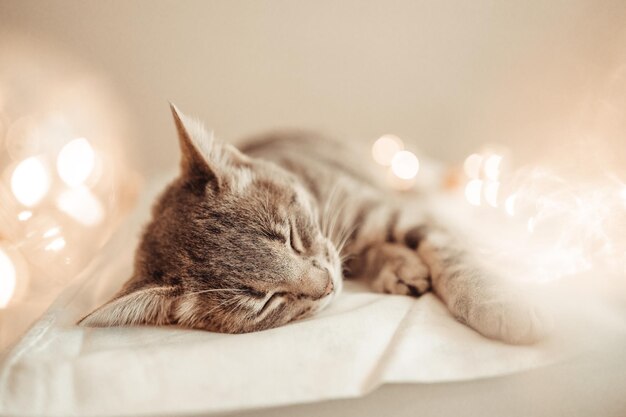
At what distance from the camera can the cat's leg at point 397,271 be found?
119cm

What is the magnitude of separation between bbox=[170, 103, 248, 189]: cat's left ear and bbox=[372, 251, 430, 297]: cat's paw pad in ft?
1.90

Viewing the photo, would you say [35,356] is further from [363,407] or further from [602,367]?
[602,367]

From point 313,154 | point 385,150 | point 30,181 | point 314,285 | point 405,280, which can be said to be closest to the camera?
point 314,285

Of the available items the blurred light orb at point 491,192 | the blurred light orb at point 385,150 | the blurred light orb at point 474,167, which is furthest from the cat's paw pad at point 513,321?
the blurred light orb at point 385,150

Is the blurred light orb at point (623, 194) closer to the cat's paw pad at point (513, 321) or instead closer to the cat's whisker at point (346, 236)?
the cat's paw pad at point (513, 321)

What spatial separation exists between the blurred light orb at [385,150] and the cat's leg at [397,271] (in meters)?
1.03

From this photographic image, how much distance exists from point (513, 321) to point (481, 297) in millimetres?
95

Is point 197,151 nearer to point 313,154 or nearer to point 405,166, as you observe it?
point 313,154

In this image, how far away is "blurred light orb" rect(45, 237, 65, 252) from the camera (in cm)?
132

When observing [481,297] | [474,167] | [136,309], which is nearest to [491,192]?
[474,167]

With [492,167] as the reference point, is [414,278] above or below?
below

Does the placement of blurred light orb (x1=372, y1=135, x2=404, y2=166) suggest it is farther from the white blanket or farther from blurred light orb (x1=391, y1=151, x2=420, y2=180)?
the white blanket

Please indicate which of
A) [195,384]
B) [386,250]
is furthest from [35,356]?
[386,250]

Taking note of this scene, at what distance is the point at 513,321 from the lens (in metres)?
0.92
